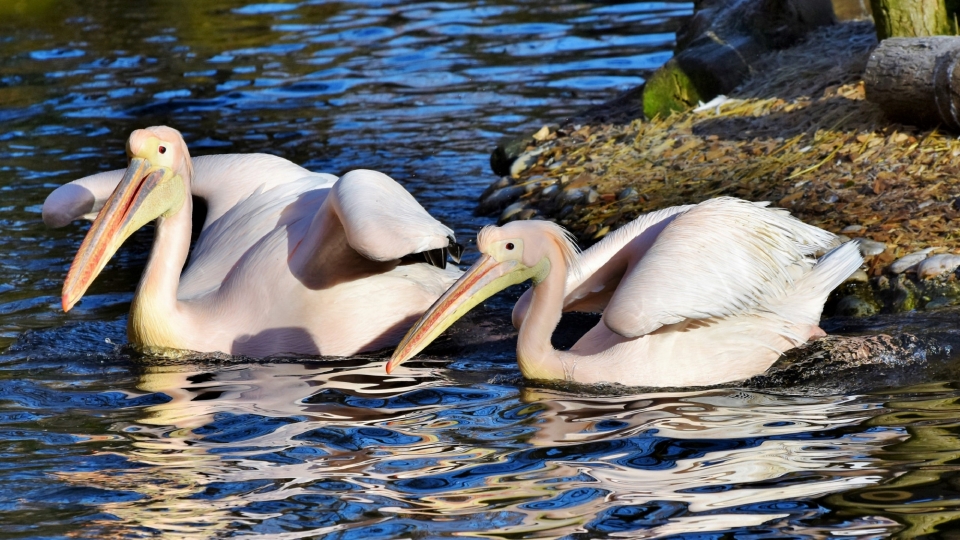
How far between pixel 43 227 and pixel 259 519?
13.4ft

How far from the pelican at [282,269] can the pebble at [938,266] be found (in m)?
1.70

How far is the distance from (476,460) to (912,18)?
3764 mm

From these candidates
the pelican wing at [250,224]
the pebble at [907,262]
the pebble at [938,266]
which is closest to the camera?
the pebble at [938,266]

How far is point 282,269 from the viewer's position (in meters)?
4.82

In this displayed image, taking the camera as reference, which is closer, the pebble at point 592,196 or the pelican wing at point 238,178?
the pelican wing at point 238,178

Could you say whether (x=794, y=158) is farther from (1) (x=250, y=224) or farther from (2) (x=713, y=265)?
(1) (x=250, y=224)

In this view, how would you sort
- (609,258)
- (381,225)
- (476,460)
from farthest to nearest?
(609,258), (381,225), (476,460)

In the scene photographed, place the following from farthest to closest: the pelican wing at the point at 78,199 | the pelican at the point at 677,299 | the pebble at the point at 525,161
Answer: the pebble at the point at 525,161
the pelican wing at the point at 78,199
the pelican at the point at 677,299

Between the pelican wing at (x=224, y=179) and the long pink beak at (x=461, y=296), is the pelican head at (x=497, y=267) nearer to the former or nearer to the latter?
the long pink beak at (x=461, y=296)

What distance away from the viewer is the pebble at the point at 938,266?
4.71m

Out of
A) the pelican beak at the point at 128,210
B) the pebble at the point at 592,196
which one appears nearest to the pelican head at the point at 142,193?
the pelican beak at the point at 128,210

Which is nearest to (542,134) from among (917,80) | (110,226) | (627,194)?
(627,194)

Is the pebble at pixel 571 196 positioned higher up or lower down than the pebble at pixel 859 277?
higher up

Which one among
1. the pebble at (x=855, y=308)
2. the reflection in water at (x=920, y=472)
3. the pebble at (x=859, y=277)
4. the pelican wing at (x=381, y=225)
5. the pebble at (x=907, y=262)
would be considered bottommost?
the pebble at (x=855, y=308)
